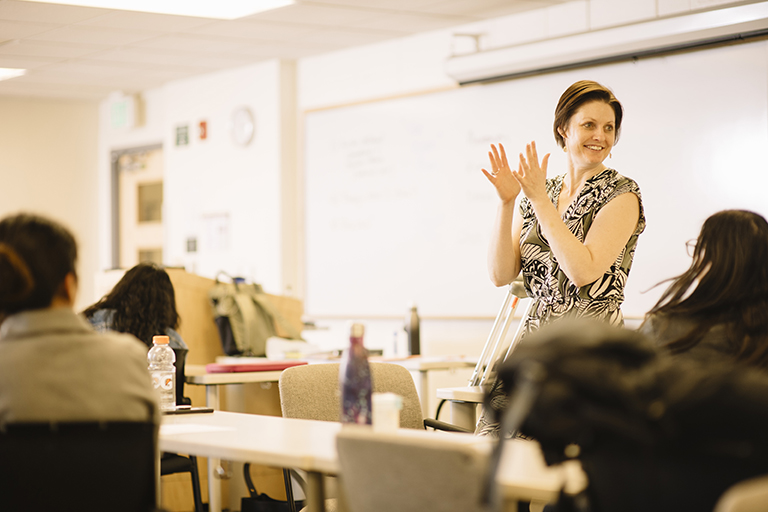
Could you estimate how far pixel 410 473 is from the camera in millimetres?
1367

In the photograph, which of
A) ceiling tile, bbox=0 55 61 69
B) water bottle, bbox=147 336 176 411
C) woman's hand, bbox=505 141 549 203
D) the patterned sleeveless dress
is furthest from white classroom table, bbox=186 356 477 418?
ceiling tile, bbox=0 55 61 69

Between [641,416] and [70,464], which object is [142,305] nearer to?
[70,464]

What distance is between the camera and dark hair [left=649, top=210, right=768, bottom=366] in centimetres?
176

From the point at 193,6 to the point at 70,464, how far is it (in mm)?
3777

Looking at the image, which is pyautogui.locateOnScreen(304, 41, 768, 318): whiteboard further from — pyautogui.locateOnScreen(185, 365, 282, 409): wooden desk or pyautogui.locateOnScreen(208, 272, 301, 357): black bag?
pyautogui.locateOnScreen(185, 365, 282, 409): wooden desk

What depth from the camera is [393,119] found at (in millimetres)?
5520

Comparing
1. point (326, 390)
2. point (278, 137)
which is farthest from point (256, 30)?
point (326, 390)

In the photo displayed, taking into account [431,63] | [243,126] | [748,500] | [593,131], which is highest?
[431,63]

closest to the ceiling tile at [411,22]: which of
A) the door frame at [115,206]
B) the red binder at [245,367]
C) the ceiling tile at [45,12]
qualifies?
the ceiling tile at [45,12]

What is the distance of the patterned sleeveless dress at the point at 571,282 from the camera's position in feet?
7.66

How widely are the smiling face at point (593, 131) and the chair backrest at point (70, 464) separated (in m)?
1.43

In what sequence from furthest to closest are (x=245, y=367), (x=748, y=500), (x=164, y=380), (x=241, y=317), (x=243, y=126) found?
(x=243, y=126) < (x=241, y=317) < (x=245, y=367) < (x=164, y=380) < (x=748, y=500)

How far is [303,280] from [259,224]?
21.0 inches

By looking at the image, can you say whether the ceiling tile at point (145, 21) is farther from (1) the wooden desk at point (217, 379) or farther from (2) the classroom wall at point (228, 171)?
(1) the wooden desk at point (217, 379)
